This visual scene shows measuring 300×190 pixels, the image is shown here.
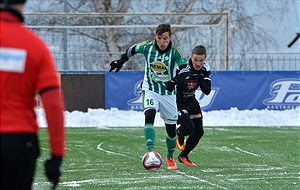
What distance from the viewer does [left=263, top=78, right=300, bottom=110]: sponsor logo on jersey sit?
23.9 meters

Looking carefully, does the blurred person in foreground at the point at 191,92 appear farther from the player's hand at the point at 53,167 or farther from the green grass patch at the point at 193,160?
the player's hand at the point at 53,167

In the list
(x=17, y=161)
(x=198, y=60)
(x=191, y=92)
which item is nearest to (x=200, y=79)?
(x=198, y=60)

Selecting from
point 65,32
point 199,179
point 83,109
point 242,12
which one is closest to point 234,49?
point 242,12

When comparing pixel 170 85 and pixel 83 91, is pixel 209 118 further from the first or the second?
pixel 170 85

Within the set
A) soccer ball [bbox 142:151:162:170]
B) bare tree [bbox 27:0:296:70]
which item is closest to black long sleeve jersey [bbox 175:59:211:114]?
soccer ball [bbox 142:151:162:170]

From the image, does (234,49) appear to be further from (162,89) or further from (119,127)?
(162,89)

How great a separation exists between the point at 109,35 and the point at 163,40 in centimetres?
1961

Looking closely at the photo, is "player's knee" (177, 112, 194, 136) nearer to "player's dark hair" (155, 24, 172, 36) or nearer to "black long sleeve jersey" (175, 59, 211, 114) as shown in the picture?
"black long sleeve jersey" (175, 59, 211, 114)

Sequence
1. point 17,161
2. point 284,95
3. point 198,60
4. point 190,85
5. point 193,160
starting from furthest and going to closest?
1. point 284,95
2. point 193,160
3. point 190,85
4. point 198,60
5. point 17,161

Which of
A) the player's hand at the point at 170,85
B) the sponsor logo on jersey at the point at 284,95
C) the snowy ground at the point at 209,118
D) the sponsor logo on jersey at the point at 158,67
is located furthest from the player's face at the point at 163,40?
the sponsor logo on jersey at the point at 284,95

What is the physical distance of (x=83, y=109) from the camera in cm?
2388

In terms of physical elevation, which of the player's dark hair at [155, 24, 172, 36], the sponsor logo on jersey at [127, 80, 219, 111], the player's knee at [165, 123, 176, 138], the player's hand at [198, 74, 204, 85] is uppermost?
the player's dark hair at [155, 24, 172, 36]

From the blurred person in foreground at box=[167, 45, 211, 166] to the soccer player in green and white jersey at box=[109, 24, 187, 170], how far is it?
22cm

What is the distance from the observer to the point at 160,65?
11.2 metres
